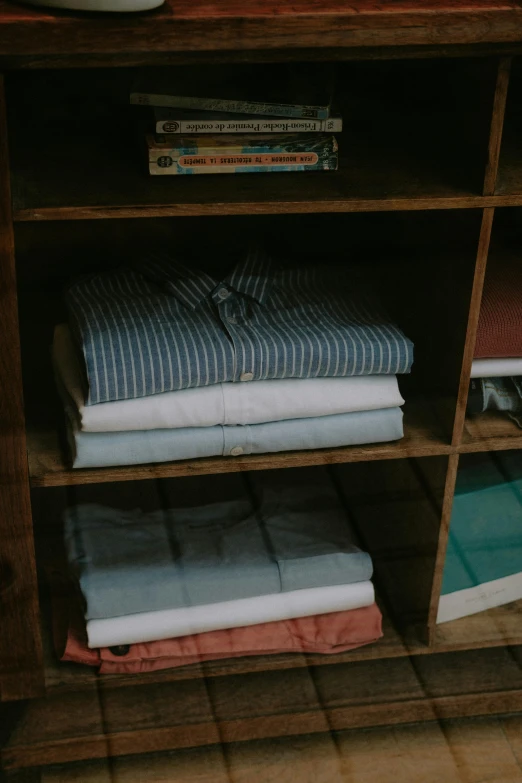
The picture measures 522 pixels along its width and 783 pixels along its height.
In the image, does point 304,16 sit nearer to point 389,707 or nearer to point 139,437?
point 139,437

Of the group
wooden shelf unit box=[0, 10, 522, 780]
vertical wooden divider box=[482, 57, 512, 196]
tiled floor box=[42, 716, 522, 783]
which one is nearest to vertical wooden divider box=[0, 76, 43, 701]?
wooden shelf unit box=[0, 10, 522, 780]

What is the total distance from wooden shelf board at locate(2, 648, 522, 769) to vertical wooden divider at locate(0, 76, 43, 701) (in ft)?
0.16

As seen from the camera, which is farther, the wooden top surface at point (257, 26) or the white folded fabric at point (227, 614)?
the white folded fabric at point (227, 614)

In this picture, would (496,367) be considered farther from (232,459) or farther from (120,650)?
(120,650)

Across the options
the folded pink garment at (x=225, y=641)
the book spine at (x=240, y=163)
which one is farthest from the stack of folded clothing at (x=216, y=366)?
the folded pink garment at (x=225, y=641)

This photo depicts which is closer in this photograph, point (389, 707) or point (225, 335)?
point (225, 335)

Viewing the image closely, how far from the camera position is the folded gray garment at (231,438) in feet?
2.82

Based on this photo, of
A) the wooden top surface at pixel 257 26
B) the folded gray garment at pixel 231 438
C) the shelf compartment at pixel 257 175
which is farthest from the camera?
the folded gray garment at pixel 231 438

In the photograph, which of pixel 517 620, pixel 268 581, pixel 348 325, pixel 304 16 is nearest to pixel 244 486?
pixel 268 581

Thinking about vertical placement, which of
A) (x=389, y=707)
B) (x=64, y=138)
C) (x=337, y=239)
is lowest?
(x=389, y=707)

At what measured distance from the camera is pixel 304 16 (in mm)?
671

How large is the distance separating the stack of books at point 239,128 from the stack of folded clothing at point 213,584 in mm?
356

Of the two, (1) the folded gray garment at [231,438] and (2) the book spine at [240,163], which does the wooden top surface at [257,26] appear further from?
(1) the folded gray garment at [231,438]

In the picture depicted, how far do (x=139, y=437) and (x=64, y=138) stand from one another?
27 cm
